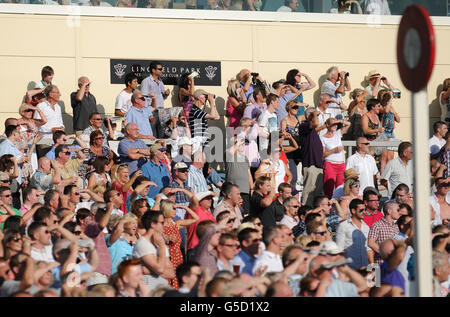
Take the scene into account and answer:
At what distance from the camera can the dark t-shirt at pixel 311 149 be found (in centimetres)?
1455

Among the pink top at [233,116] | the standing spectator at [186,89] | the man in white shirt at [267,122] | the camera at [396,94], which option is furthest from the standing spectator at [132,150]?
the camera at [396,94]

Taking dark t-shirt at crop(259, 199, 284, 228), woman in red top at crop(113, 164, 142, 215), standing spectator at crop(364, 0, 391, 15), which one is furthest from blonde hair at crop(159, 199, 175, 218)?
standing spectator at crop(364, 0, 391, 15)

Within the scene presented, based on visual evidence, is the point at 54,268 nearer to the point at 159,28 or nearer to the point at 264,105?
the point at 264,105

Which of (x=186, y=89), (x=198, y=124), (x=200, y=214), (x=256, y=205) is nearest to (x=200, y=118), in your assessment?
(x=198, y=124)

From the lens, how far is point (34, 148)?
560 inches

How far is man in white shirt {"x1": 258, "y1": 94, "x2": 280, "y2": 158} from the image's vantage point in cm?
1446

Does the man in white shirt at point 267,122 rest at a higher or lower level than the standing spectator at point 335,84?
lower

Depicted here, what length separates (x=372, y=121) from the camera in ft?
51.8

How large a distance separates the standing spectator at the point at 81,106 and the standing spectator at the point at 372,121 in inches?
174

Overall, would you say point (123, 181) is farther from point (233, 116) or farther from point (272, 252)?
point (272, 252)

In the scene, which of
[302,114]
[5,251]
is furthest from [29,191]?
[302,114]

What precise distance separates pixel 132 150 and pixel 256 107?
2.29 metres

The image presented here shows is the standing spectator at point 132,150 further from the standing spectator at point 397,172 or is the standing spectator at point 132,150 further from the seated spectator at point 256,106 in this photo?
the standing spectator at point 397,172
